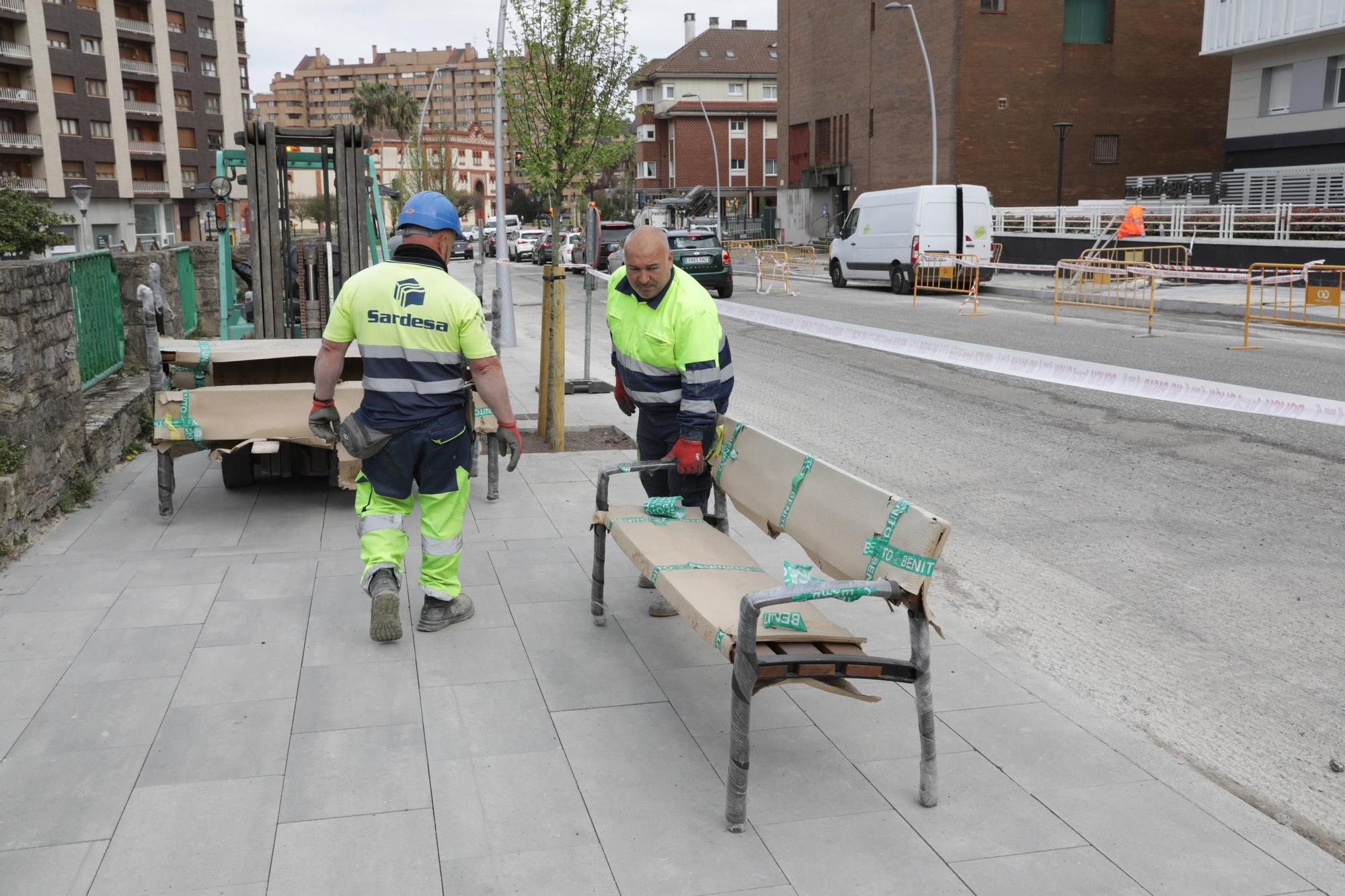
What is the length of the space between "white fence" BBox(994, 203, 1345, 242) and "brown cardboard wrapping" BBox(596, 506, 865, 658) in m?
24.8

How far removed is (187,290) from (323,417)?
1197cm

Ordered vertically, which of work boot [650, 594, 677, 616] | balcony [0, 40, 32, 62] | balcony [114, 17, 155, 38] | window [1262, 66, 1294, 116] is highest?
balcony [114, 17, 155, 38]

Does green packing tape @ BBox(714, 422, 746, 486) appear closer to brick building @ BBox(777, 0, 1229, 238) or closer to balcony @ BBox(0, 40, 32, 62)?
brick building @ BBox(777, 0, 1229, 238)

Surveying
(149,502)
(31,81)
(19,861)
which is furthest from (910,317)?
(31,81)

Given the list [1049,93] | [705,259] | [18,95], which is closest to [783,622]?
[705,259]

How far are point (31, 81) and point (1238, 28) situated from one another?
60.6 meters

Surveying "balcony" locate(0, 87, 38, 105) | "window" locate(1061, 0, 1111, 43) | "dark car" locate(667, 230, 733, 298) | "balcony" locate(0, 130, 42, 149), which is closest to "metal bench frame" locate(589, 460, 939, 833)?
"dark car" locate(667, 230, 733, 298)

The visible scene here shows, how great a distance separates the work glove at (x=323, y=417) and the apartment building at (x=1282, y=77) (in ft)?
106

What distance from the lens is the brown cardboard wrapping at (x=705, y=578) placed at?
3812 mm

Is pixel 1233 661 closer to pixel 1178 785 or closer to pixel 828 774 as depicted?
pixel 1178 785

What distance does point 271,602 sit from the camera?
5648 mm

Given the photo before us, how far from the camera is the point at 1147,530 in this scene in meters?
7.10

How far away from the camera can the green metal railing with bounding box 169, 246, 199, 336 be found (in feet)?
50.5

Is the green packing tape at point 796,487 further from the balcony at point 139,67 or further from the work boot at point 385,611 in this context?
the balcony at point 139,67
